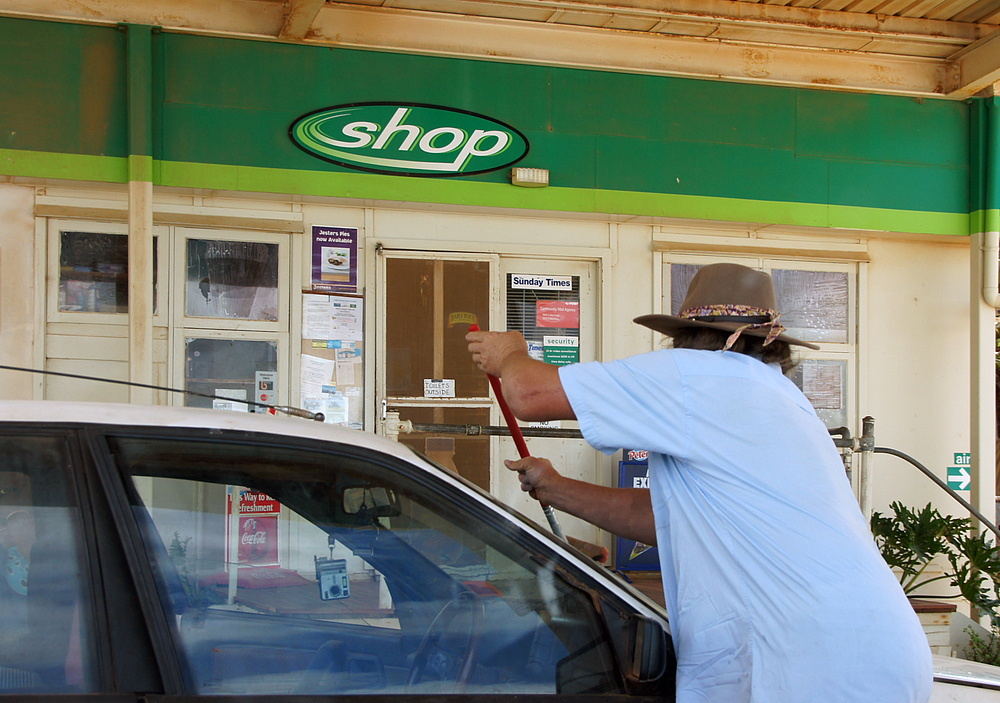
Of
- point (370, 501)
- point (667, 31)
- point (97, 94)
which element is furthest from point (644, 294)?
point (370, 501)

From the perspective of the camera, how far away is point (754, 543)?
1.91 metres


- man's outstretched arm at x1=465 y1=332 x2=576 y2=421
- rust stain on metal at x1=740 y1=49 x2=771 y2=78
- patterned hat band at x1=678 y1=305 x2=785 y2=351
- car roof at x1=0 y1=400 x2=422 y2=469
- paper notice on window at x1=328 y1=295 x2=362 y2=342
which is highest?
rust stain on metal at x1=740 y1=49 x2=771 y2=78

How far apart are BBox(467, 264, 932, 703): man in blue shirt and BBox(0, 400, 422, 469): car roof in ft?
1.30

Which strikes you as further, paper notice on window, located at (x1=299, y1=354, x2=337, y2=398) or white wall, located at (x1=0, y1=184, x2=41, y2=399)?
paper notice on window, located at (x1=299, y1=354, x2=337, y2=398)

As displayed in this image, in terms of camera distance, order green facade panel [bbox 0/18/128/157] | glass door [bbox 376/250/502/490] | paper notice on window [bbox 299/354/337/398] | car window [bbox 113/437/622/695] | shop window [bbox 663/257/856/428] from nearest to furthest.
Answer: car window [bbox 113/437/622/695] → green facade panel [bbox 0/18/128/157] → paper notice on window [bbox 299/354/337/398] → glass door [bbox 376/250/502/490] → shop window [bbox 663/257/856/428]

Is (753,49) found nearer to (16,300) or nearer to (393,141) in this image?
(393,141)

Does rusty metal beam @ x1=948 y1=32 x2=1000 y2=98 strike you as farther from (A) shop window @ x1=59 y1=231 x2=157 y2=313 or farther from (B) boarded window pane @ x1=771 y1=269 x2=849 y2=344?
(A) shop window @ x1=59 y1=231 x2=157 y2=313

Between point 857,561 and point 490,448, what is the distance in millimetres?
4063

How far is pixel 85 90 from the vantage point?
5.04 meters

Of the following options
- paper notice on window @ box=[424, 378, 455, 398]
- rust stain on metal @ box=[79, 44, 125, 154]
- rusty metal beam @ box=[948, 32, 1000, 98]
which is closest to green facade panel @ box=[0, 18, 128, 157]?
rust stain on metal @ box=[79, 44, 125, 154]

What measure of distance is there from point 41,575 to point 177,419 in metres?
0.40

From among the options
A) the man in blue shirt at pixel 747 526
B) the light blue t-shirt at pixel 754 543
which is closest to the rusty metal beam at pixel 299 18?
the man in blue shirt at pixel 747 526

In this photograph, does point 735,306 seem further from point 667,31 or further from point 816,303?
point 816,303

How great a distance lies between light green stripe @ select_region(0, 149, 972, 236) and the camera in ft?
16.4
